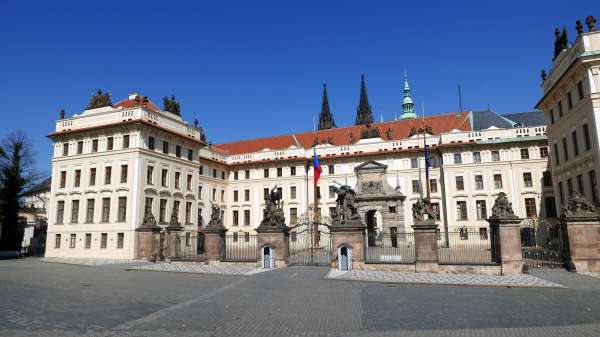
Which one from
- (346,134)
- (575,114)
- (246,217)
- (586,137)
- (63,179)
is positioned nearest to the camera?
(586,137)

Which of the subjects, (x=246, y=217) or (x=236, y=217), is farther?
(x=236, y=217)

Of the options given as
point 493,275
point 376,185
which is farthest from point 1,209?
point 493,275

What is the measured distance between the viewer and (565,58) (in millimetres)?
26172

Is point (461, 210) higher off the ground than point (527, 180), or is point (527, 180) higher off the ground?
point (527, 180)

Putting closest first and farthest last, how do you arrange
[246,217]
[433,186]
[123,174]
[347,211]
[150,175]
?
[347,211] → [123,174] → [150,175] → [433,186] → [246,217]

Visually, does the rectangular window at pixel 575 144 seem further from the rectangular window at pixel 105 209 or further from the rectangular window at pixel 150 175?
the rectangular window at pixel 105 209

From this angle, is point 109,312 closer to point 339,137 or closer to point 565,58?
point 565,58

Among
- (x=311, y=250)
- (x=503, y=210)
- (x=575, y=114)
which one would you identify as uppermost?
(x=575, y=114)

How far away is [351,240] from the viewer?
66.6 feet

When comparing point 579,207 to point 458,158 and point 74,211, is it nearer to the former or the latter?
point 458,158

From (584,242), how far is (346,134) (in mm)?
36329

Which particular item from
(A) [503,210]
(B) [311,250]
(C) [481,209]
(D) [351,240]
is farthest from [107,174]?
(C) [481,209]

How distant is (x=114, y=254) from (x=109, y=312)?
23737 mm

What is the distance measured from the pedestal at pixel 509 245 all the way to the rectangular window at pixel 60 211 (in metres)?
33.7
